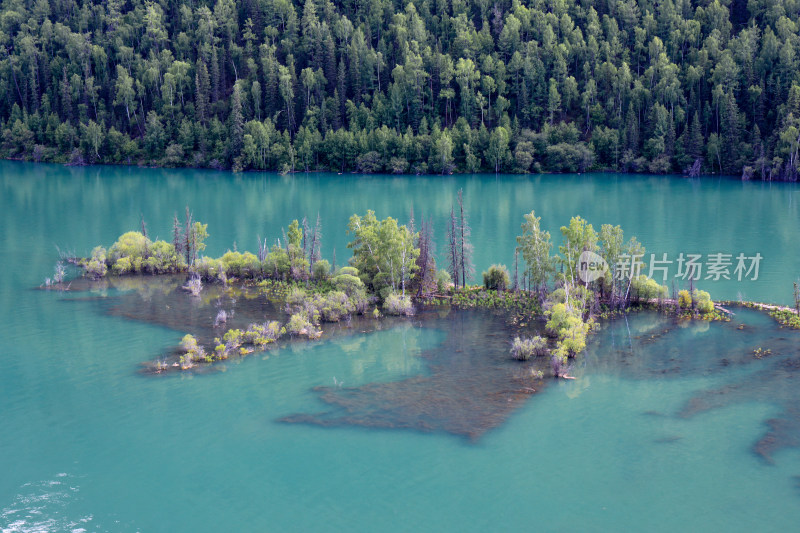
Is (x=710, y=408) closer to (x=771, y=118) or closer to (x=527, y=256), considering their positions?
(x=527, y=256)

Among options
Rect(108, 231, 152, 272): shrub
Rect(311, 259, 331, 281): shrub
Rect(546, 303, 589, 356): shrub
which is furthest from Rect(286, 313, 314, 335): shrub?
Rect(108, 231, 152, 272): shrub

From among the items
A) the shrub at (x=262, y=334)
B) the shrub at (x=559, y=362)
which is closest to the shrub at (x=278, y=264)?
the shrub at (x=262, y=334)

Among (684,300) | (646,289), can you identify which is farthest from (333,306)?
(684,300)

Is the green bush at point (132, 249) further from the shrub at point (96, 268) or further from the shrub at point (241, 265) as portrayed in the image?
the shrub at point (241, 265)

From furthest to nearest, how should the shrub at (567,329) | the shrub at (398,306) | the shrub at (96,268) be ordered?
the shrub at (96,268) → the shrub at (398,306) → the shrub at (567,329)

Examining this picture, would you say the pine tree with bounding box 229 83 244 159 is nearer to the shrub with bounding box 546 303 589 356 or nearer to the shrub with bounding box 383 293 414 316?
the shrub with bounding box 383 293 414 316
